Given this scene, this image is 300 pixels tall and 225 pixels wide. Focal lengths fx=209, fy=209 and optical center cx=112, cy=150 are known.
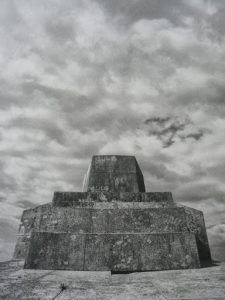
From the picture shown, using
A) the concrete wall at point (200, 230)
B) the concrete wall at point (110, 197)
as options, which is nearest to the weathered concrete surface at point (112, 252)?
the concrete wall at point (110, 197)

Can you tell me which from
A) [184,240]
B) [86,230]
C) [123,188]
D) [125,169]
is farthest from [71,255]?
[125,169]

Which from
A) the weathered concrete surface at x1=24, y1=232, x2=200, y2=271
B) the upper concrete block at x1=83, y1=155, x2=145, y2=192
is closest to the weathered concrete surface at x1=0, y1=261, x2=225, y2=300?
the weathered concrete surface at x1=24, y1=232, x2=200, y2=271

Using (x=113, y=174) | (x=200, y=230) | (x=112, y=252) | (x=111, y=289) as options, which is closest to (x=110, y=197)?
(x=113, y=174)

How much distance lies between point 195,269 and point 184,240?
55cm

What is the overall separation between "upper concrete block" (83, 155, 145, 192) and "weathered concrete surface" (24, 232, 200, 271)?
2257 millimetres

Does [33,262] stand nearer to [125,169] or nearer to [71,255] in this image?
[71,255]

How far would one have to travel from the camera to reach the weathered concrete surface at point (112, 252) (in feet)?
13.6

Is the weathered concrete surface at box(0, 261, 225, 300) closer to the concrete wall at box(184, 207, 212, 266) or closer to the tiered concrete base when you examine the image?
the tiered concrete base

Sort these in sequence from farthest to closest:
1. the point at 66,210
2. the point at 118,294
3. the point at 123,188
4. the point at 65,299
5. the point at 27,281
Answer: the point at 123,188, the point at 66,210, the point at 27,281, the point at 118,294, the point at 65,299

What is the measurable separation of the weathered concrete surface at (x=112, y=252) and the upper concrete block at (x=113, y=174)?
226 cm

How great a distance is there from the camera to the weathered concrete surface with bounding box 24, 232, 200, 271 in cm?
415

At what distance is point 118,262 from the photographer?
4.18 meters

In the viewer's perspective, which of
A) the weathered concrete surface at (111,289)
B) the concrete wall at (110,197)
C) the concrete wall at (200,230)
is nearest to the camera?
the weathered concrete surface at (111,289)

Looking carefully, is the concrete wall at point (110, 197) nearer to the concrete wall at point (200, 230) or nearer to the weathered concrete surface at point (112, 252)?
the concrete wall at point (200, 230)
